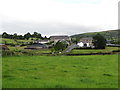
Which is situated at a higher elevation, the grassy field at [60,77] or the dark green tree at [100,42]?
the dark green tree at [100,42]

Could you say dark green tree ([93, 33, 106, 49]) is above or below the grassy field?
above

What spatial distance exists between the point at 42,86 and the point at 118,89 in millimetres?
4455

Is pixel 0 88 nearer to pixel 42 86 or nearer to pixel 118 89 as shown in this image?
pixel 42 86

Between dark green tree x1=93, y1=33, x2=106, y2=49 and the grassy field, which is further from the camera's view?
dark green tree x1=93, y1=33, x2=106, y2=49

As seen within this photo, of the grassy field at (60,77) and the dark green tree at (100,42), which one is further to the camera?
the dark green tree at (100,42)

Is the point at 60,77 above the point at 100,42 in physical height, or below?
below

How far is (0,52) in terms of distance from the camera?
4469 cm

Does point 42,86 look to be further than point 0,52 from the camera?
No

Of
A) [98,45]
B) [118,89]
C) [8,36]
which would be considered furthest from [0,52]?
[8,36]

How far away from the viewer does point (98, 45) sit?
9244cm

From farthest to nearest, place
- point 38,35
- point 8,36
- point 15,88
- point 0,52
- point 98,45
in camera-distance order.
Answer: point 38,35 < point 8,36 < point 98,45 < point 0,52 < point 15,88

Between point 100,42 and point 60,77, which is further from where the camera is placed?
point 100,42

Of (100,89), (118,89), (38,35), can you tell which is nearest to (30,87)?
(100,89)

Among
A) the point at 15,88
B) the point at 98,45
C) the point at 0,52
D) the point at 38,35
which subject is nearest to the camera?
the point at 15,88
